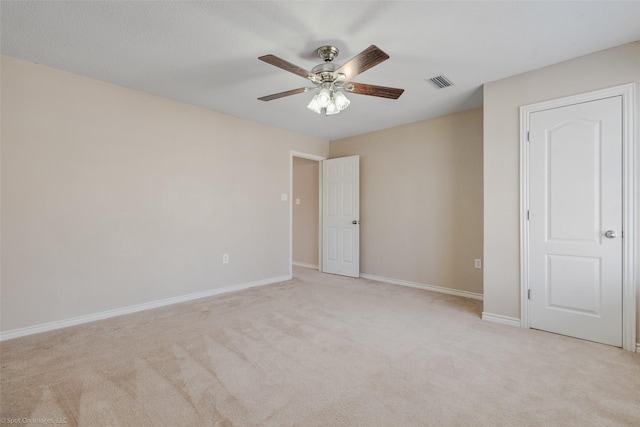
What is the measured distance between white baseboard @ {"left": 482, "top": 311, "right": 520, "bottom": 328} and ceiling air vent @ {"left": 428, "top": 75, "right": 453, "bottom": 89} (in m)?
2.34

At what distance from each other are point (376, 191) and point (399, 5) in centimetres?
310

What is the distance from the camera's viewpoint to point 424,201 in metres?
4.25

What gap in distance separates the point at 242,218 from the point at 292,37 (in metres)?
2.55

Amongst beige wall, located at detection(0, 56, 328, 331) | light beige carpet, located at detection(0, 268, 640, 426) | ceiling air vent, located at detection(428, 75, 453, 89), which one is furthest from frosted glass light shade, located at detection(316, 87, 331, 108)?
beige wall, located at detection(0, 56, 328, 331)

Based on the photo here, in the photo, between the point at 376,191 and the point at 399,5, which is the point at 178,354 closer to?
the point at 399,5

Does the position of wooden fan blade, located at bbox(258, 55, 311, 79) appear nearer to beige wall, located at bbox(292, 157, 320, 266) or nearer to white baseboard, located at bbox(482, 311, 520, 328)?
white baseboard, located at bbox(482, 311, 520, 328)

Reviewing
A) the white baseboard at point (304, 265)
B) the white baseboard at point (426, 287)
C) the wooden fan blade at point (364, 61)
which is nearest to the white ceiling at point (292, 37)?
the wooden fan blade at point (364, 61)

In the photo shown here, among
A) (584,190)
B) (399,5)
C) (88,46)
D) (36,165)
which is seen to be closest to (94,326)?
(36,165)

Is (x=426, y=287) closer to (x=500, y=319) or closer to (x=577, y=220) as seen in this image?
(x=500, y=319)

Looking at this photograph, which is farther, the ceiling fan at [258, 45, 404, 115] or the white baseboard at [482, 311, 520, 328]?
the white baseboard at [482, 311, 520, 328]

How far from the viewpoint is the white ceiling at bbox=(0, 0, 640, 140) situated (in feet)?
6.32

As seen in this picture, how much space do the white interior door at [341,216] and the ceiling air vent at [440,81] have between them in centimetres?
198

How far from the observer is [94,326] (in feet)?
9.03

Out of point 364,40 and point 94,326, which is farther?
point 94,326
